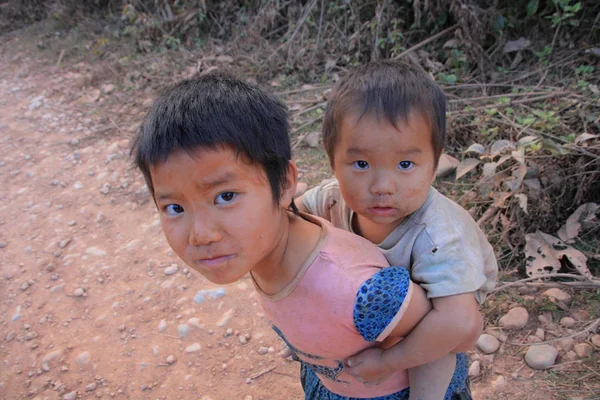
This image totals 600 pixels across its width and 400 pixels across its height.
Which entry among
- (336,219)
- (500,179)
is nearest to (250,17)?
(500,179)

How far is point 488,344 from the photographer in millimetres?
2219

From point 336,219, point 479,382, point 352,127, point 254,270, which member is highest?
point 352,127

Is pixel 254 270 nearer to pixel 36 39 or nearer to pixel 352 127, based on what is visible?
pixel 352 127

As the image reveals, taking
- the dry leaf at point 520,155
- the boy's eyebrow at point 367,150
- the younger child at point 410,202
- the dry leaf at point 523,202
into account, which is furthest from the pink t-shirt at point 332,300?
the dry leaf at point 520,155

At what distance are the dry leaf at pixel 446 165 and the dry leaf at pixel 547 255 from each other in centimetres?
70

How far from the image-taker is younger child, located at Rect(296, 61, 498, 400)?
3.87ft

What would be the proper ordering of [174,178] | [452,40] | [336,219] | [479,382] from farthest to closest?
[452,40]
[479,382]
[336,219]
[174,178]

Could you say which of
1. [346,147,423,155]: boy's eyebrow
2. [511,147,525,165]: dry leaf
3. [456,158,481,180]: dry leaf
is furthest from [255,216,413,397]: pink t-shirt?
[456,158,481,180]: dry leaf

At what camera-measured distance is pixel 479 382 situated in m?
2.13

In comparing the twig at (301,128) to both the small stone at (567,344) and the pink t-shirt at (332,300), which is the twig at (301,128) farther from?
the pink t-shirt at (332,300)

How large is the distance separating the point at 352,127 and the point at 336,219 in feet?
1.32

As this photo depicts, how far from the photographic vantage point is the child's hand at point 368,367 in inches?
47.6

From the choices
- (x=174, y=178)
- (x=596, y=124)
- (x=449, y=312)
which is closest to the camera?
(x=174, y=178)

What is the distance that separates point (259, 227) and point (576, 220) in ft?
6.86
